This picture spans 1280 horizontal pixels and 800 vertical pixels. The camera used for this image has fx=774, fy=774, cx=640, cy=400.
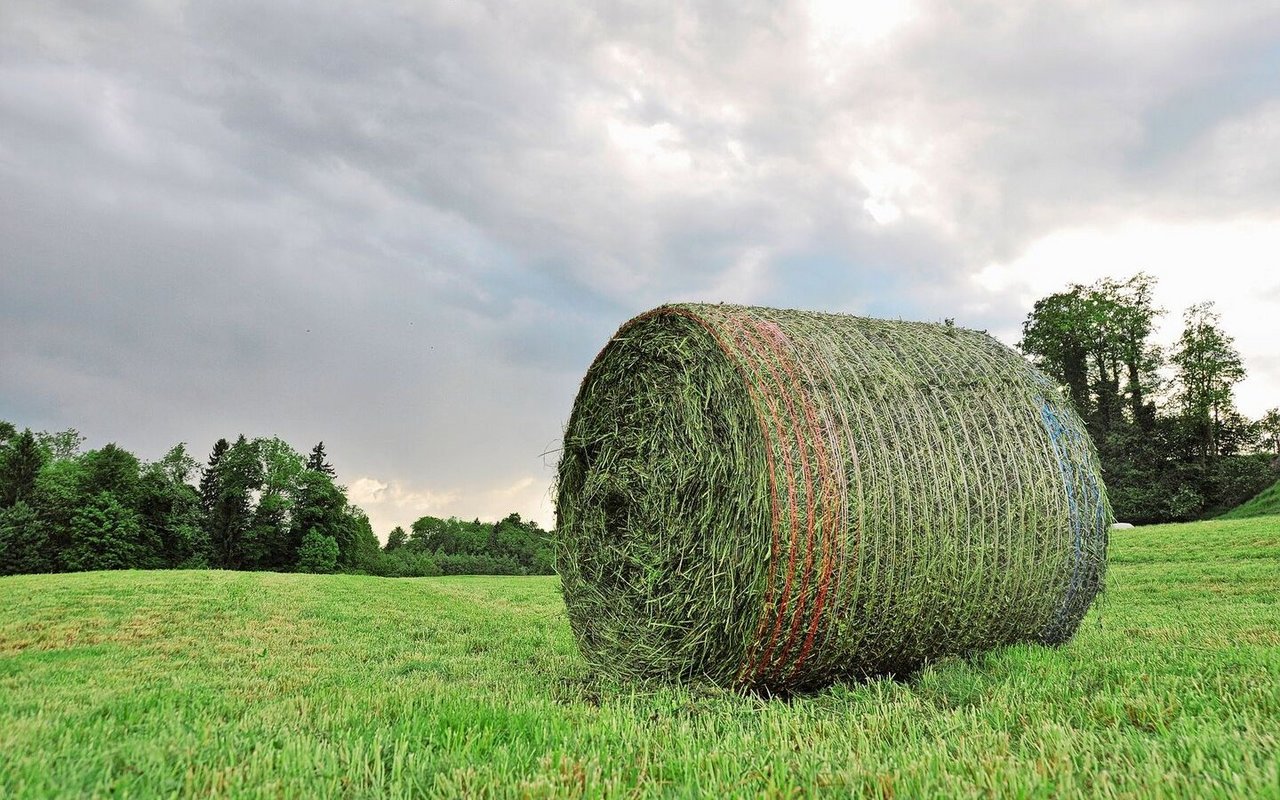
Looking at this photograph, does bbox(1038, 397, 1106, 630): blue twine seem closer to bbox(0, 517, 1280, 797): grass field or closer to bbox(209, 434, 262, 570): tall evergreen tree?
bbox(0, 517, 1280, 797): grass field

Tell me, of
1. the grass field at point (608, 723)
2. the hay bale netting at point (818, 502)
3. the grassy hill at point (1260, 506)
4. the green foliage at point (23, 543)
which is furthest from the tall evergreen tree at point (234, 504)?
the grassy hill at point (1260, 506)

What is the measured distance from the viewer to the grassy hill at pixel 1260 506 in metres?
33.9

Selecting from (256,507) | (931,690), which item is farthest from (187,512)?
(931,690)

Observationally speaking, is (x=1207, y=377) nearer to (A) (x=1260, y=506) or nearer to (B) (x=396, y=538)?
(A) (x=1260, y=506)

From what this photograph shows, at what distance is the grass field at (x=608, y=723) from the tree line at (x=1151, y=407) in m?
38.6

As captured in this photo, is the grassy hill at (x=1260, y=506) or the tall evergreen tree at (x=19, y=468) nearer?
the grassy hill at (x=1260, y=506)

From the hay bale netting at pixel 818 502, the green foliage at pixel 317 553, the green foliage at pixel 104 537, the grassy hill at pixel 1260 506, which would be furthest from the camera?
the green foliage at pixel 317 553

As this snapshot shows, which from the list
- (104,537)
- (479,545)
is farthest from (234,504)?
(479,545)

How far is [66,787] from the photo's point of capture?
9.45 ft

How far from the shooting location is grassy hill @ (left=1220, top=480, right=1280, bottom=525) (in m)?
33.9

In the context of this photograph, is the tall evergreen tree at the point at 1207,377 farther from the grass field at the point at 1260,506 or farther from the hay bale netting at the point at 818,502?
the hay bale netting at the point at 818,502

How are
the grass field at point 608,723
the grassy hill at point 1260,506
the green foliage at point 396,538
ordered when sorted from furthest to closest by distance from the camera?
the green foliage at point 396,538
the grassy hill at point 1260,506
the grass field at point 608,723

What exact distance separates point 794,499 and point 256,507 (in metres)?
51.6

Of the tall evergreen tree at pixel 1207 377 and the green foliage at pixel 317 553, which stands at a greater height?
the tall evergreen tree at pixel 1207 377
